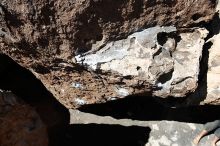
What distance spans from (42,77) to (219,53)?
0.97 m

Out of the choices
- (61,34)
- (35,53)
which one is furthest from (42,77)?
(61,34)

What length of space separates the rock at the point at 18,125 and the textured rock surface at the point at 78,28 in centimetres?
26

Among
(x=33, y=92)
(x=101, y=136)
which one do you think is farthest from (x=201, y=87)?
(x=33, y=92)

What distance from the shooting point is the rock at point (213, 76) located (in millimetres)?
2359

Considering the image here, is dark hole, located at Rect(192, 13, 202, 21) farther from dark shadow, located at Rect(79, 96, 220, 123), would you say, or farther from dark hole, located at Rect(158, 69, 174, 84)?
dark shadow, located at Rect(79, 96, 220, 123)

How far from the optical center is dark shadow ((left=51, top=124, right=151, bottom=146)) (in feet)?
8.96

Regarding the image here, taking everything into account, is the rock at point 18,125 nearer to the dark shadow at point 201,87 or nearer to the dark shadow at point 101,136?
the dark shadow at point 101,136

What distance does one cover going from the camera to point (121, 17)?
2.14 metres

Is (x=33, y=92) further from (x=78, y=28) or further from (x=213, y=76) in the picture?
(x=213, y=76)

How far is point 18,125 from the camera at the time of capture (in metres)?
2.13

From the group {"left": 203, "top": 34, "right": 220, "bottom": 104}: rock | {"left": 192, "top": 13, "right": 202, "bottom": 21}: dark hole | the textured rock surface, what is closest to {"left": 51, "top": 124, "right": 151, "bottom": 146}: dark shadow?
the textured rock surface

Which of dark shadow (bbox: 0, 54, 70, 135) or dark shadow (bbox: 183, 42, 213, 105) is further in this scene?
dark shadow (bbox: 0, 54, 70, 135)

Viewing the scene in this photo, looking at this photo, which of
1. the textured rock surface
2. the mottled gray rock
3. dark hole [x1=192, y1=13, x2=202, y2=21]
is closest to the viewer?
the textured rock surface

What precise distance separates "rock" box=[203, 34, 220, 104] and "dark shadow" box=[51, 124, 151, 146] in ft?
1.80
